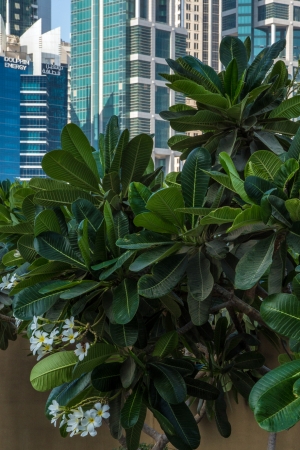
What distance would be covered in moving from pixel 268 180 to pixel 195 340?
Result: 1.74 ft

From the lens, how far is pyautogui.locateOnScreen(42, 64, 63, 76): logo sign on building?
55.7 m

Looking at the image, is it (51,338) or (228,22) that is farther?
(228,22)

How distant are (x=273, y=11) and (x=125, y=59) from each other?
10576mm

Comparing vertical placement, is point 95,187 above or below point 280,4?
below

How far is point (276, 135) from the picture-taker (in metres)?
1.40

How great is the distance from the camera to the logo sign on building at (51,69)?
55688 millimetres

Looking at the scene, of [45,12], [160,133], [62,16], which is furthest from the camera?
[45,12]

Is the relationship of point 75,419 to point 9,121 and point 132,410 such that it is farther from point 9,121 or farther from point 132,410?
point 9,121

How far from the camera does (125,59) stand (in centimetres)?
5184

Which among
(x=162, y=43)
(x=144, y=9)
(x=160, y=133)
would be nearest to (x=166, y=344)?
(x=160, y=133)

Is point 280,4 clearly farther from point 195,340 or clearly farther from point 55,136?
point 195,340

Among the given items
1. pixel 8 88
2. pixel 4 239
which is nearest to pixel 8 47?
pixel 8 88

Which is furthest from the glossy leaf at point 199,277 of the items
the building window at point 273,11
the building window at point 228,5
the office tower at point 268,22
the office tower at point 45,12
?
the office tower at point 45,12

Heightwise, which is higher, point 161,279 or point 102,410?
point 161,279
